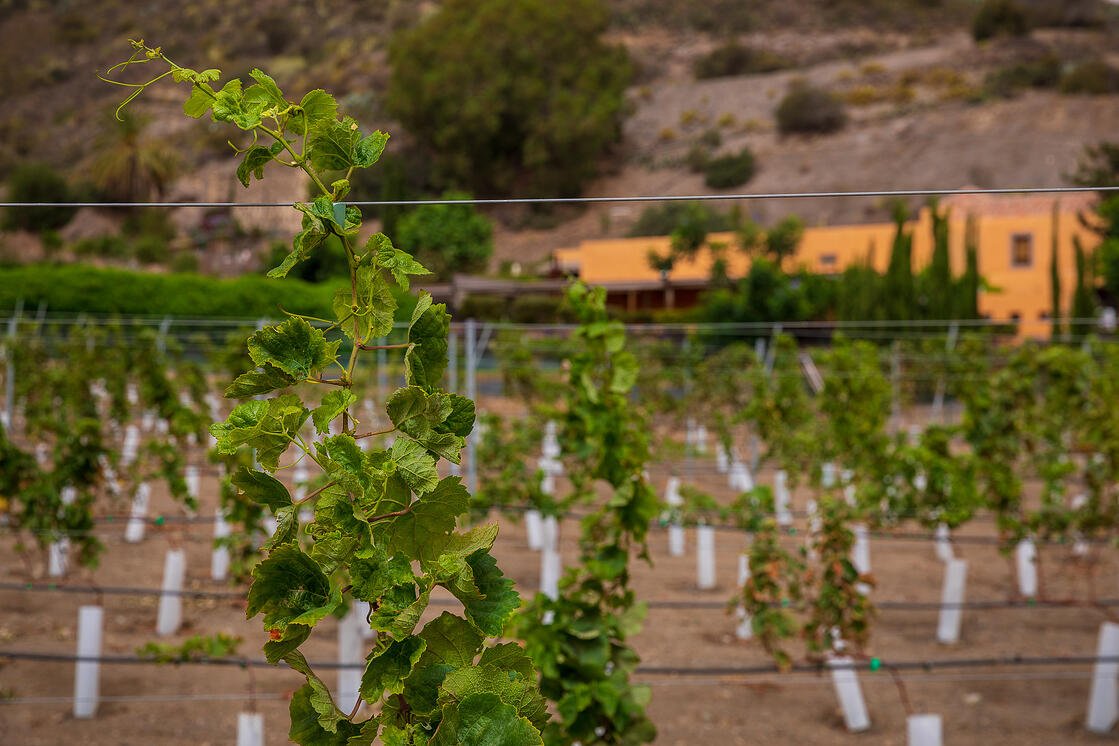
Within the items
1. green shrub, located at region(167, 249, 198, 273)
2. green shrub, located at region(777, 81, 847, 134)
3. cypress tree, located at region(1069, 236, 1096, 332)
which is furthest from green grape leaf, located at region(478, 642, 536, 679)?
green shrub, located at region(777, 81, 847, 134)

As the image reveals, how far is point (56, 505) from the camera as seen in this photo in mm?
7094

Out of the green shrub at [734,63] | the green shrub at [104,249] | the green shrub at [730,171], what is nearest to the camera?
the green shrub at [104,249]

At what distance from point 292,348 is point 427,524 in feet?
1.00

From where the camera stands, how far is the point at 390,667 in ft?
5.12

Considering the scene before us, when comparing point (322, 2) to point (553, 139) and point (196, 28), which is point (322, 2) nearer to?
point (196, 28)

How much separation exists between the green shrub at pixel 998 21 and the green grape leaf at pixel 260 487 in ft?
249

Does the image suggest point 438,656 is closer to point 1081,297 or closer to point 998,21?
point 1081,297

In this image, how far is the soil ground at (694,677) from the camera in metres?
5.73

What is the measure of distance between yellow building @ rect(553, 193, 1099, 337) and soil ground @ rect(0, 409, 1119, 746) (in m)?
18.2

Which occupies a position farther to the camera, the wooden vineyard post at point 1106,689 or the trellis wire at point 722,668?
the wooden vineyard post at point 1106,689

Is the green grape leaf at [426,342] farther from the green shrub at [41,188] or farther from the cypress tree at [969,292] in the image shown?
the green shrub at [41,188]

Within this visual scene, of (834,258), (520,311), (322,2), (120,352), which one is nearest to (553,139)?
(834,258)

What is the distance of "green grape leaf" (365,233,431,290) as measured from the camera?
164 cm

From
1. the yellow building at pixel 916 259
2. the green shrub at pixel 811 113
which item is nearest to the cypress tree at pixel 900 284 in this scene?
the yellow building at pixel 916 259
